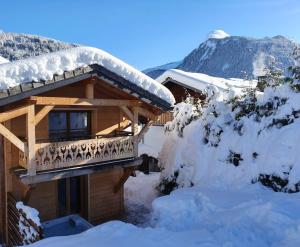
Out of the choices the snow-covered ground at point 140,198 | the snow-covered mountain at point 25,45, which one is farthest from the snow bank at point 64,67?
the snow-covered mountain at point 25,45

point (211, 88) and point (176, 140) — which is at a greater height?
point (211, 88)

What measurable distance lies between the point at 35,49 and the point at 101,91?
4368 cm

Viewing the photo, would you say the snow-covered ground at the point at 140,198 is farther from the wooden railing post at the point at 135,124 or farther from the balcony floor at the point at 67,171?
the wooden railing post at the point at 135,124

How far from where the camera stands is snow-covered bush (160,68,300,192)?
8914 mm

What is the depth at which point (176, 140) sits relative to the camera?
558 inches

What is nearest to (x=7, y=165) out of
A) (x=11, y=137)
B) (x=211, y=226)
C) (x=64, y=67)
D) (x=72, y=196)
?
(x=11, y=137)

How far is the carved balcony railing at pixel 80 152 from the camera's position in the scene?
912 cm

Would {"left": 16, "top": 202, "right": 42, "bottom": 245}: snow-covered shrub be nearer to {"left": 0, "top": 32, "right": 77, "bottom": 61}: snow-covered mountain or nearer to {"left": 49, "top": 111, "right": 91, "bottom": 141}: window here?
{"left": 49, "top": 111, "right": 91, "bottom": 141}: window

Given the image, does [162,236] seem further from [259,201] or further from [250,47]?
[250,47]

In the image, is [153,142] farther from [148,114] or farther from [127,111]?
[127,111]

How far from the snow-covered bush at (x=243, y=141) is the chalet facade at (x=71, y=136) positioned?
6.57 ft

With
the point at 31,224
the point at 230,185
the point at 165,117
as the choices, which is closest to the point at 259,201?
the point at 230,185

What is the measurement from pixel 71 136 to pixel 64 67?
2.78 metres

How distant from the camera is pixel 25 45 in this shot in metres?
50.0
